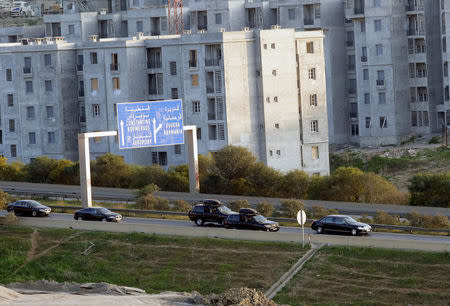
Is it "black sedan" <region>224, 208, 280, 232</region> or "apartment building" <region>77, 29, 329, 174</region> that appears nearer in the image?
"black sedan" <region>224, 208, 280, 232</region>

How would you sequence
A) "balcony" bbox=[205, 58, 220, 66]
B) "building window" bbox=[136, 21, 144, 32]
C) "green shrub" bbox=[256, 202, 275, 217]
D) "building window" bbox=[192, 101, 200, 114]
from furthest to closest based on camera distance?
1. "building window" bbox=[136, 21, 144, 32]
2. "building window" bbox=[192, 101, 200, 114]
3. "balcony" bbox=[205, 58, 220, 66]
4. "green shrub" bbox=[256, 202, 275, 217]

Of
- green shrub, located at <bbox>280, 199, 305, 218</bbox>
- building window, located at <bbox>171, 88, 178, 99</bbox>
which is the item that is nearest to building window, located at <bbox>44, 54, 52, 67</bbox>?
building window, located at <bbox>171, 88, 178, 99</bbox>

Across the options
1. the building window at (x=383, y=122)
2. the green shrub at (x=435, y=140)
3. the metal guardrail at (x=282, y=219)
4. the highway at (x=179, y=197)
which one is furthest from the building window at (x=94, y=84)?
the green shrub at (x=435, y=140)

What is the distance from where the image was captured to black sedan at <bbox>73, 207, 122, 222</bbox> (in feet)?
A: 180

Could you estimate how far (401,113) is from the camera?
95250mm

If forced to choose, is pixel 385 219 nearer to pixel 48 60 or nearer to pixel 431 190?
pixel 431 190

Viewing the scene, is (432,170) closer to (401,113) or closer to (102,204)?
(401,113)

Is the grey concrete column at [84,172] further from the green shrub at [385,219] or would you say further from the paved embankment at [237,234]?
the green shrub at [385,219]

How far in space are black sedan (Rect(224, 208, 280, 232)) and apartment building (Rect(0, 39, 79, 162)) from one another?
3280 cm

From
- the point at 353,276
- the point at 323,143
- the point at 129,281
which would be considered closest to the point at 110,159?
the point at 323,143

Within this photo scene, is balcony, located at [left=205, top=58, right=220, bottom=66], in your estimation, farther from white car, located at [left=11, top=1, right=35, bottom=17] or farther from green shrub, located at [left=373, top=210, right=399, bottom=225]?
white car, located at [left=11, top=1, right=35, bottom=17]

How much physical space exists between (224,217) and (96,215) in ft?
23.0

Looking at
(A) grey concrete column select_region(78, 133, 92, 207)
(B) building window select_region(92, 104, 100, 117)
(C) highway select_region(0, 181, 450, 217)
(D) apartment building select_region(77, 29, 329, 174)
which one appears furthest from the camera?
(B) building window select_region(92, 104, 100, 117)

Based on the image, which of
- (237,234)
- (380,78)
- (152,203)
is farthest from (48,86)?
(237,234)
